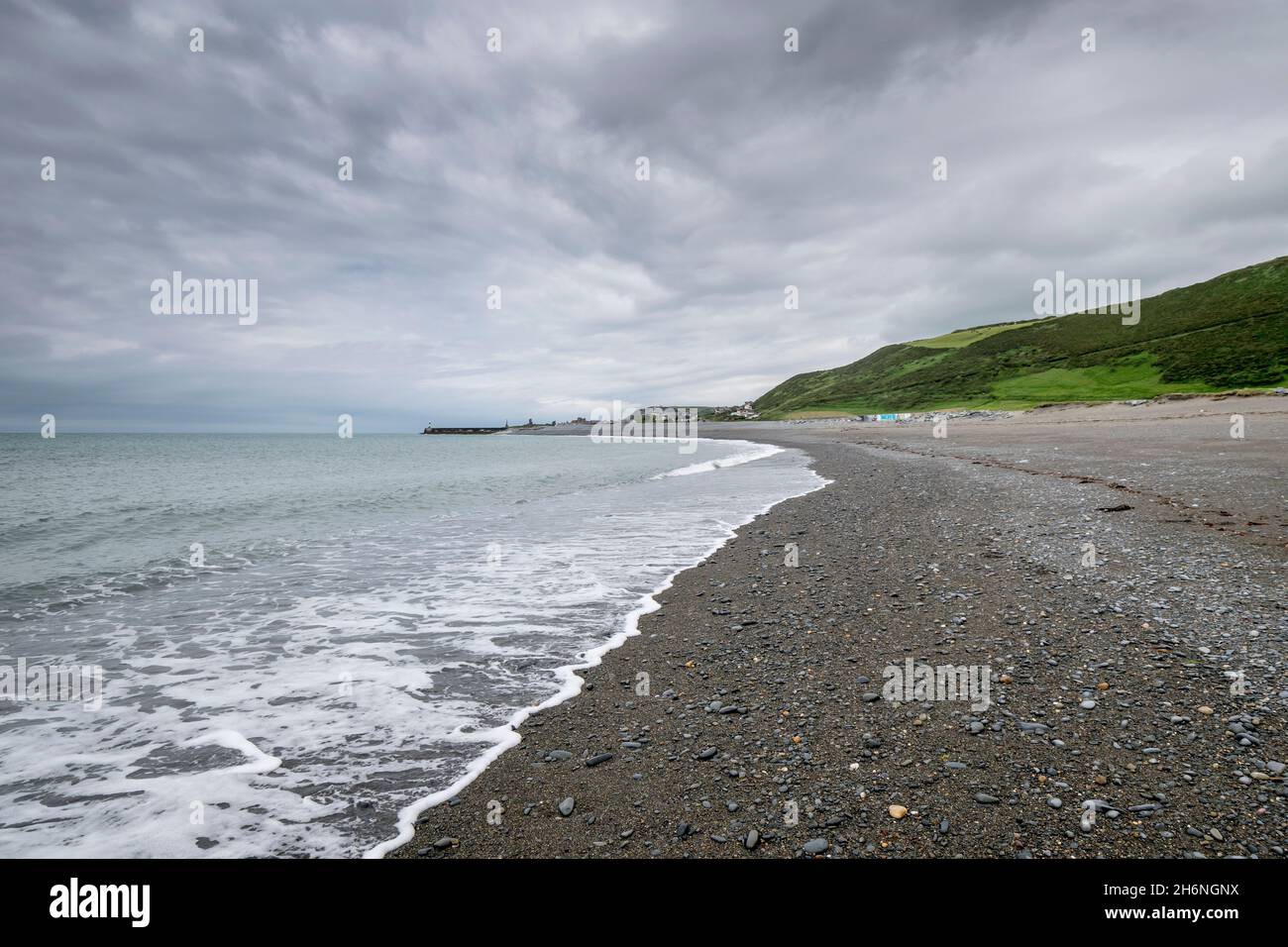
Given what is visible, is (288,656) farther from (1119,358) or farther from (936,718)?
(1119,358)

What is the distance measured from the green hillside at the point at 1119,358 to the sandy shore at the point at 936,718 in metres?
96.1

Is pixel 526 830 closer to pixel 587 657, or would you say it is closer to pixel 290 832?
pixel 290 832

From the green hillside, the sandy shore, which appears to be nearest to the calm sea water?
the sandy shore

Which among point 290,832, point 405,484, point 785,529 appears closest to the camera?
point 290,832

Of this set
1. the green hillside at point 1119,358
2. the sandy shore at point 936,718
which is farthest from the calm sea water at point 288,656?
the green hillside at point 1119,358

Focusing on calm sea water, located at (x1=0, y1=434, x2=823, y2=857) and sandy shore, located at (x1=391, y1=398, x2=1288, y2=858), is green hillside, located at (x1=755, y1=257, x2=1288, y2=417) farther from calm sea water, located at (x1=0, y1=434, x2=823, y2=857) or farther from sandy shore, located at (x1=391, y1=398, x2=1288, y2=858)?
calm sea water, located at (x1=0, y1=434, x2=823, y2=857)

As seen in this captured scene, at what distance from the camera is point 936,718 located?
17.7ft

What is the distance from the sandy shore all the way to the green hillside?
315 feet

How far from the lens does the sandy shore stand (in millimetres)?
3939

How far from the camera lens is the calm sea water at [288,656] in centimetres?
502

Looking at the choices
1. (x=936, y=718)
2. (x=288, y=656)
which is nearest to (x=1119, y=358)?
(x=936, y=718)
